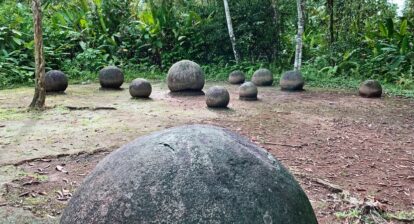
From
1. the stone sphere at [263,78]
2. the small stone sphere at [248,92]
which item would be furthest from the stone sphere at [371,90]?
the stone sphere at [263,78]

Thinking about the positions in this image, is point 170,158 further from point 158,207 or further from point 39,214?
point 39,214

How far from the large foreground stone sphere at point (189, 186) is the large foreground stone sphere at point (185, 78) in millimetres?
9115

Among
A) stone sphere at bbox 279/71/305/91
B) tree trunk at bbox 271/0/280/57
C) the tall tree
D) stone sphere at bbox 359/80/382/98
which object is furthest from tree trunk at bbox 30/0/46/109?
the tall tree

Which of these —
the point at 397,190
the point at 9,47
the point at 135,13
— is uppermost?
the point at 135,13

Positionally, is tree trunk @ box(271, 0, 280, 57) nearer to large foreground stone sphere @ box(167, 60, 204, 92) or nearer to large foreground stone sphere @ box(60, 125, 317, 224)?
large foreground stone sphere @ box(167, 60, 204, 92)

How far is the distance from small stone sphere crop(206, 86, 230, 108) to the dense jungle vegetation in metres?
5.21

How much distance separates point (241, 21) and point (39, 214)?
13.0 m

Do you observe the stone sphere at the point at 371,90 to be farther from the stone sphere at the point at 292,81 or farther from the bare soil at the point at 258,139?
the stone sphere at the point at 292,81

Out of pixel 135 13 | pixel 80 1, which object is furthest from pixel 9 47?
pixel 135 13

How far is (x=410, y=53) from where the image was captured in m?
13.2

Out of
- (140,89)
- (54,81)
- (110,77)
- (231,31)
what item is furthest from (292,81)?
(54,81)

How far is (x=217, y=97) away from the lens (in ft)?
30.7

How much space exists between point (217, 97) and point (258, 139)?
2.71 m

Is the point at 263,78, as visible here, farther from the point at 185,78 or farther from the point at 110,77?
the point at 110,77
